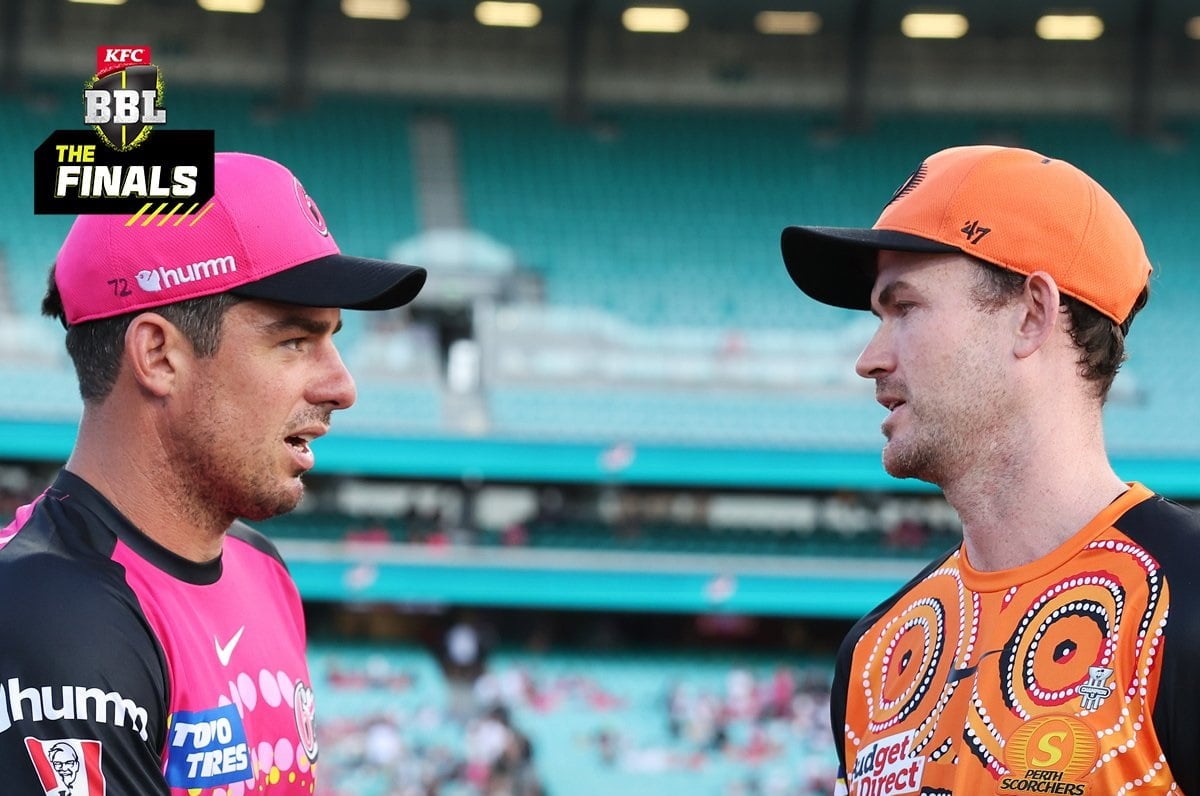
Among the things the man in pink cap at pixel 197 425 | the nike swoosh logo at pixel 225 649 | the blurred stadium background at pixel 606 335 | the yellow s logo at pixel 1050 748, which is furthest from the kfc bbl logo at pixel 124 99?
the blurred stadium background at pixel 606 335

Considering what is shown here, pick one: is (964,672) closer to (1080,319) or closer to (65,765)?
(1080,319)

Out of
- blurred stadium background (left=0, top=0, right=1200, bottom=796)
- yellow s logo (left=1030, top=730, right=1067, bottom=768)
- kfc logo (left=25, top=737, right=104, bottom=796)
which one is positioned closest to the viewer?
kfc logo (left=25, top=737, right=104, bottom=796)

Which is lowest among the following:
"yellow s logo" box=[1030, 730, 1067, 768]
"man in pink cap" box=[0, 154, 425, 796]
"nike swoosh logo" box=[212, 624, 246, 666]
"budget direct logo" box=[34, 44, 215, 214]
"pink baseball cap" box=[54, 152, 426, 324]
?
"yellow s logo" box=[1030, 730, 1067, 768]

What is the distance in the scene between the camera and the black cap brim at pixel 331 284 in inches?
90.7

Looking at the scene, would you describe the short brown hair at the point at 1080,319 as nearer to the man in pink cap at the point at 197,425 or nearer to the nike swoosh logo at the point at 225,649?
the man in pink cap at the point at 197,425

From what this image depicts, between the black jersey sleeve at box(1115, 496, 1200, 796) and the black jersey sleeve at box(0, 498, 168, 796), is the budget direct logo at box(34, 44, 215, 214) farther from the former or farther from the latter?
the black jersey sleeve at box(1115, 496, 1200, 796)

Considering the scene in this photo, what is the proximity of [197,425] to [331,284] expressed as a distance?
33 centimetres

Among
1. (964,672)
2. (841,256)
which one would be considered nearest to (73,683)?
(964,672)

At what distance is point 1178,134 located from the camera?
20.2 m

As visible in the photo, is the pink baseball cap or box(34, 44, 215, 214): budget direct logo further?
box(34, 44, 215, 214): budget direct logo

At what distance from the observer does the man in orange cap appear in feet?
7.23

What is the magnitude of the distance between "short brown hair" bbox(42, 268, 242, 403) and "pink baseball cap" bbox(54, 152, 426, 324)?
0.06 ft

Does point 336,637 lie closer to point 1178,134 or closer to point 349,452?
point 349,452

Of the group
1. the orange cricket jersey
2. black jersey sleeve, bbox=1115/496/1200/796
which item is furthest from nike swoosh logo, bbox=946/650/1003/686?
black jersey sleeve, bbox=1115/496/1200/796
